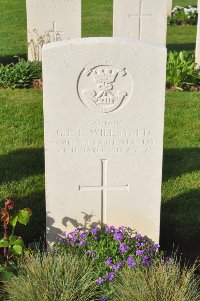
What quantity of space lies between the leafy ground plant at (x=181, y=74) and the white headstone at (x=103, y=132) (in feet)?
16.7

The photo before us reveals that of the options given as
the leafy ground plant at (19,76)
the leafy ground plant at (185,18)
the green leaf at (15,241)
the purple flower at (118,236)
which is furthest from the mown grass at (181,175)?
Result: the leafy ground plant at (185,18)

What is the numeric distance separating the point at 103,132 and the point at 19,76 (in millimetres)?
5247

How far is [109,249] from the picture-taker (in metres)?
3.96

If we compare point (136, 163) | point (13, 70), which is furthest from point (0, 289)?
point (13, 70)

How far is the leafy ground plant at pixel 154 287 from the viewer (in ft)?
11.3

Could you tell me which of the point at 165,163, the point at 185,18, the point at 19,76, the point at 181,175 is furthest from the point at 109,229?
the point at 185,18

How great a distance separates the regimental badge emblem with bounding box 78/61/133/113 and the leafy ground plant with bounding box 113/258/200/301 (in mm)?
1148

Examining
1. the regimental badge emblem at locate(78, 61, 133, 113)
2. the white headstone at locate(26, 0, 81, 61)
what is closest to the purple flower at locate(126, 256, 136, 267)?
the regimental badge emblem at locate(78, 61, 133, 113)

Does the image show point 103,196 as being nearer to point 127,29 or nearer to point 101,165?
point 101,165

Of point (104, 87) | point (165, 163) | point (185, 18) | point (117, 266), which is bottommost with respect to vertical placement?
point (117, 266)

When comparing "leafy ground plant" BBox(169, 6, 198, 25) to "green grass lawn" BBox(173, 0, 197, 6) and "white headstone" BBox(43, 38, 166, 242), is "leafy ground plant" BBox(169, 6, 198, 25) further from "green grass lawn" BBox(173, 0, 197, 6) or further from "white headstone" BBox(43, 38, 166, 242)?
"white headstone" BBox(43, 38, 166, 242)

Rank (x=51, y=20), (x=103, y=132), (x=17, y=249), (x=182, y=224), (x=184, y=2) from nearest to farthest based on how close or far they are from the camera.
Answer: (x=17, y=249)
(x=103, y=132)
(x=182, y=224)
(x=51, y=20)
(x=184, y=2)

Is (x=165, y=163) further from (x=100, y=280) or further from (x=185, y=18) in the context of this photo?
(x=185, y=18)

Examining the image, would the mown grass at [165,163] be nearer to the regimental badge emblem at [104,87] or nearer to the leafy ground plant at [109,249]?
the leafy ground plant at [109,249]
